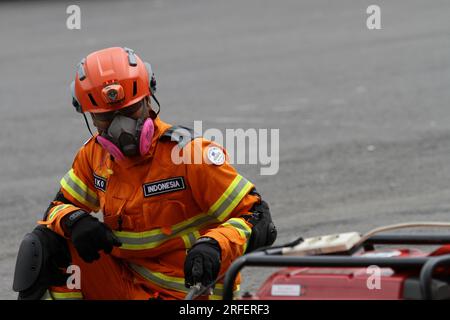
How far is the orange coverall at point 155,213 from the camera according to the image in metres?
4.97

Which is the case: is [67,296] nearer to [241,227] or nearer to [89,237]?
[89,237]

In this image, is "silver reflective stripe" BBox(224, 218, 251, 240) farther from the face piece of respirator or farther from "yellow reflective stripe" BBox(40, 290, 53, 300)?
"yellow reflective stripe" BBox(40, 290, 53, 300)

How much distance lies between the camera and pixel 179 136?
5.07 meters

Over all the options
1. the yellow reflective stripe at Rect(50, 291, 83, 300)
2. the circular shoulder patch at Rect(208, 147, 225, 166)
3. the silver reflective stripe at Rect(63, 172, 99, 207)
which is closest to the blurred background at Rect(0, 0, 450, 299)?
the silver reflective stripe at Rect(63, 172, 99, 207)

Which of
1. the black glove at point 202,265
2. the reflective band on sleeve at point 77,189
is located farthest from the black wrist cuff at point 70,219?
the black glove at point 202,265

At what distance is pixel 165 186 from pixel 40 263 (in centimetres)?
62

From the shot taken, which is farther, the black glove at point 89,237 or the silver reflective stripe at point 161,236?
the silver reflective stripe at point 161,236

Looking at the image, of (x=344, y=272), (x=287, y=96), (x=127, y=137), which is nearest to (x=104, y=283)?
(x=127, y=137)

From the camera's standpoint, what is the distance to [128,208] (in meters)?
5.10

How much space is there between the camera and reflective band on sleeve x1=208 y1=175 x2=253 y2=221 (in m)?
4.94

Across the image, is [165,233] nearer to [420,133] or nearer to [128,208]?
[128,208]

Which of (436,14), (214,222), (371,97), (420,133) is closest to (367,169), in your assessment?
(420,133)

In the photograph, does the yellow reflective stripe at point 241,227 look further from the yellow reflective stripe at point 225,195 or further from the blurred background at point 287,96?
the blurred background at point 287,96
